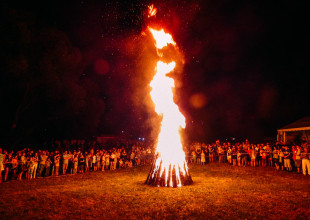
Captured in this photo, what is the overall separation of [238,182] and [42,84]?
21.4 m

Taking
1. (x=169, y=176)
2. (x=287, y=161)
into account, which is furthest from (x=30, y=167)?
(x=287, y=161)

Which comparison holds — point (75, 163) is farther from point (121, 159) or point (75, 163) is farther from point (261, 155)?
point (261, 155)

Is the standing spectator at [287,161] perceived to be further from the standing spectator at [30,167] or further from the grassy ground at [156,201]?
the standing spectator at [30,167]

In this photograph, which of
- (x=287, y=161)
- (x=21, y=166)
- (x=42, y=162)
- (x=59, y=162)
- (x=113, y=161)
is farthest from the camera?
(x=113, y=161)

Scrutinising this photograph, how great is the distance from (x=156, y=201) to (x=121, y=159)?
13.2 meters

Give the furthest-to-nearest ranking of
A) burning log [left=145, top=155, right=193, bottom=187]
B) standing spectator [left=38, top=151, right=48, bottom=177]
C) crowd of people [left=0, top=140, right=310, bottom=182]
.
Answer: standing spectator [left=38, top=151, right=48, bottom=177] < crowd of people [left=0, top=140, right=310, bottom=182] < burning log [left=145, top=155, right=193, bottom=187]

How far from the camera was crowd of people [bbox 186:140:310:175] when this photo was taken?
15.9m

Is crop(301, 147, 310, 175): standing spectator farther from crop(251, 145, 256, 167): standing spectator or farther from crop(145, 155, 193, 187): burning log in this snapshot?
crop(145, 155, 193, 187): burning log

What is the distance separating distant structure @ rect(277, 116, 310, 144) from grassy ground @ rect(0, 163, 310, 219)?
15631 millimetres

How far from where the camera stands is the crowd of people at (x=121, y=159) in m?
14.6

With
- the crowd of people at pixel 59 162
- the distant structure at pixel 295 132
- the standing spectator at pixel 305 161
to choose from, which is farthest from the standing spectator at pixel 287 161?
the crowd of people at pixel 59 162

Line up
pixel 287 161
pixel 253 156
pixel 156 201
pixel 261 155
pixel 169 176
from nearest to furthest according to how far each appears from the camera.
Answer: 1. pixel 156 201
2. pixel 169 176
3. pixel 287 161
4. pixel 261 155
5. pixel 253 156

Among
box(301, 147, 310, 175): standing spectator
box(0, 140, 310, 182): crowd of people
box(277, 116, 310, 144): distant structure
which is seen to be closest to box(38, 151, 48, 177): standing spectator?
box(0, 140, 310, 182): crowd of people

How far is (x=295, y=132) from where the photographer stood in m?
27.7
